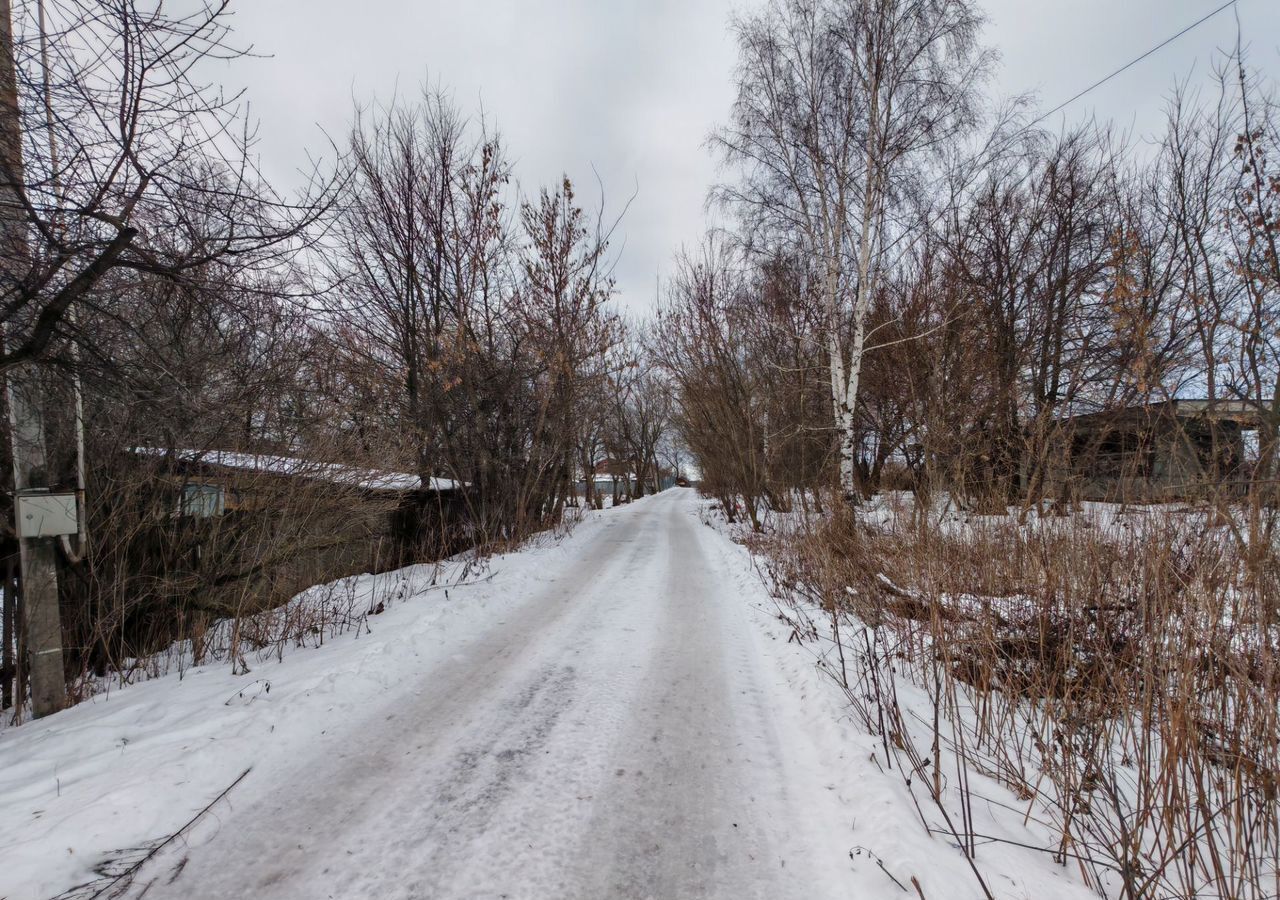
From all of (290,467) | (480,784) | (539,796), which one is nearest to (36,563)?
(290,467)

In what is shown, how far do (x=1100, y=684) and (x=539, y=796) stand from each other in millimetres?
2779

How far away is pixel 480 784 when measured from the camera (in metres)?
2.57

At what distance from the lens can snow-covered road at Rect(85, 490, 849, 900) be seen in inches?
77.7

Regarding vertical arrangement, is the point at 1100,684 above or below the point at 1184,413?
below

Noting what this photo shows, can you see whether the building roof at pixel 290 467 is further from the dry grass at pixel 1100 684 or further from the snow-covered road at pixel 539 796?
the dry grass at pixel 1100 684

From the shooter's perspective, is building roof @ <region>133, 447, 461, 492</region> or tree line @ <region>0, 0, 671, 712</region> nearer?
tree line @ <region>0, 0, 671, 712</region>

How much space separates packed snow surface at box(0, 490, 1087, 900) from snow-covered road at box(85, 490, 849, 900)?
1cm

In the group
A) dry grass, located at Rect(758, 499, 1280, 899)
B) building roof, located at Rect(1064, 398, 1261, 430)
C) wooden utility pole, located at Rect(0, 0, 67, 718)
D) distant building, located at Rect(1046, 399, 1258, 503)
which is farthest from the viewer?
building roof, located at Rect(1064, 398, 1261, 430)

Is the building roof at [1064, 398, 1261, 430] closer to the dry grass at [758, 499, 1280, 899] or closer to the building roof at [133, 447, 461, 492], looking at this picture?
the dry grass at [758, 499, 1280, 899]

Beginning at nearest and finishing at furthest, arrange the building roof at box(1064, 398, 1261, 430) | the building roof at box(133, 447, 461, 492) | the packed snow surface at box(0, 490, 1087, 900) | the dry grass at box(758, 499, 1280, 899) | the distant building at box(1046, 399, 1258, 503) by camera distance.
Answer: the dry grass at box(758, 499, 1280, 899) → the packed snow surface at box(0, 490, 1087, 900) → the distant building at box(1046, 399, 1258, 503) → the building roof at box(1064, 398, 1261, 430) → the building roof at box(133, 447, 461, 492)

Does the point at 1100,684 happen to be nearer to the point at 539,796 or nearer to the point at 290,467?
the point at 539,796

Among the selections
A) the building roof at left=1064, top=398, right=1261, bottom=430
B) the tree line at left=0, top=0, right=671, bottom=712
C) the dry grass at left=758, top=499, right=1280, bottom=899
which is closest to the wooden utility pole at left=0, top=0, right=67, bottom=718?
the tree line at left=0, top=0, right=671, bottom=712

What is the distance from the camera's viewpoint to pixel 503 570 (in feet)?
26.2

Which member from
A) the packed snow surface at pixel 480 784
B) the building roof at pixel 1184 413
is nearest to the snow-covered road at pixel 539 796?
the packed snow surface at pixel 480 784
